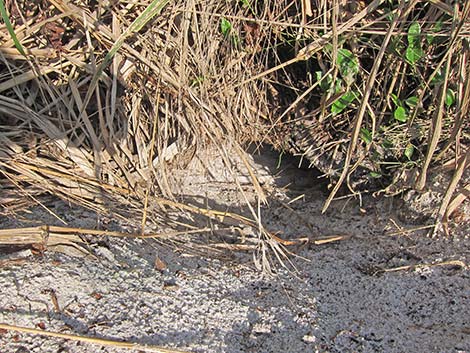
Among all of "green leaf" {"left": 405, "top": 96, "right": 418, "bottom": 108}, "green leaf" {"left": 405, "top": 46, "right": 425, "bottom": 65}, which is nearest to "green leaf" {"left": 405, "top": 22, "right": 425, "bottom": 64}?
"green leaf" {"left": 405, "top": 46, "right": 425, "bottom": 65}

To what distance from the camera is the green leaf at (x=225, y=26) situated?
5.47 ft

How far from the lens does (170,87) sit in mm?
1634

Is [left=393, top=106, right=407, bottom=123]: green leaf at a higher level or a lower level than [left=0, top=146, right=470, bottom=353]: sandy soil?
higher

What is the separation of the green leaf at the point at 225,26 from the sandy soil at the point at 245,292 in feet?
2.01

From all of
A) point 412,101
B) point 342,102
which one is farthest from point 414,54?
point 342,102

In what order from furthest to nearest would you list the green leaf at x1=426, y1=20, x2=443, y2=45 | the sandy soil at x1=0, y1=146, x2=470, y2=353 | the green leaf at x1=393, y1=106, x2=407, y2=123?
the green leaf at x1=393, y1=106, x2=407, y2=123
the green leaf at x1=426, y1=20, x2=443, y2=45
the sandy soil at x1=0, y1=146, x2=470, y2=353

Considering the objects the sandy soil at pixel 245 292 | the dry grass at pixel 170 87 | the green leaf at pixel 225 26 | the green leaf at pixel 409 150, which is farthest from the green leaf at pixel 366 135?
the green leaf at pixel 225 26

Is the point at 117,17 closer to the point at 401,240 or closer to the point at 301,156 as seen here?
the point at 301,156

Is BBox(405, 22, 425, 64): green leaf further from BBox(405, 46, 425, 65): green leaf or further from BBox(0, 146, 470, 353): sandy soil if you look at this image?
BBox(0, 146, 470, 353): sandy soil

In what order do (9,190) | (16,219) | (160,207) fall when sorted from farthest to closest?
(160,207) < (9,190) < (16,219)

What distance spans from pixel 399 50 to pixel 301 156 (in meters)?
0.51

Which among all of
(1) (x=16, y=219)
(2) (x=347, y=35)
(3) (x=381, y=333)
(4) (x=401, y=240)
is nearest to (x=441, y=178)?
(4) (x=401, y=240)

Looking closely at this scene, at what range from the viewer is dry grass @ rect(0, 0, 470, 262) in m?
1.54

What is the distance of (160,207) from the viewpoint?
162 centimetres
